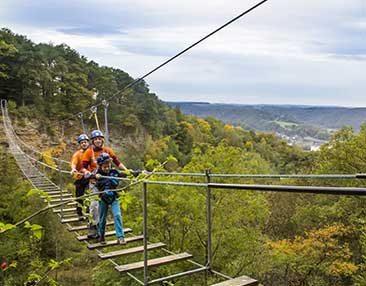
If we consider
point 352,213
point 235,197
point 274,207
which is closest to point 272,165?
point 274,207

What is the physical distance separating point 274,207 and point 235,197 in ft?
24.0

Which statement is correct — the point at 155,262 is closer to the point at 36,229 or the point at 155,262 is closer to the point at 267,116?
the point at 36,229

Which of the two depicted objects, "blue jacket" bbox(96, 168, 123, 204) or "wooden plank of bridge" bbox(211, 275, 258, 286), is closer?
"wooden plank of bridge" bbox(211, 275, 258, 286)

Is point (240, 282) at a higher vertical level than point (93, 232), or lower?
higher

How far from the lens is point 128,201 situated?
163 centimetres

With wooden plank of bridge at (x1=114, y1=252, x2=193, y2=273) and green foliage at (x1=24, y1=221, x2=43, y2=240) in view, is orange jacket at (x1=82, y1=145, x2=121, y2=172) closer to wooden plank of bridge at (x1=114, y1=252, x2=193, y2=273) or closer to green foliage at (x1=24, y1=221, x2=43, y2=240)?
wooden plank of bridge at (x1=114, y1=252, x2=193, y2=273)

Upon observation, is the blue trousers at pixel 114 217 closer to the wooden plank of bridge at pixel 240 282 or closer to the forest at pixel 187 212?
the forest at pixel 187 212

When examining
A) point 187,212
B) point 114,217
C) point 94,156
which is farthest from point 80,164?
point 187,212

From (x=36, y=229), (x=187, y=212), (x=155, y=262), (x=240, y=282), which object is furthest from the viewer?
(x=187, y=212)

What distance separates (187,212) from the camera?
522 inches

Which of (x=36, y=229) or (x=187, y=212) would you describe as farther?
(x=187, y=212)

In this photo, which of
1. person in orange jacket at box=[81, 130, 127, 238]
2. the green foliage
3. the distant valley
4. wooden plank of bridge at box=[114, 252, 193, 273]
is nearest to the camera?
the green foliage

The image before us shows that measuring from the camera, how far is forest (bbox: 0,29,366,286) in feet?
43.2

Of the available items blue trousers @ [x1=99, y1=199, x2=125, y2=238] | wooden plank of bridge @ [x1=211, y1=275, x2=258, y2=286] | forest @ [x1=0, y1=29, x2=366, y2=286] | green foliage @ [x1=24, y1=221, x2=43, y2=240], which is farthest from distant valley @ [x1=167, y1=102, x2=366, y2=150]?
green foliage @ [x1=24, y1=221, x2=43, y2=240]
